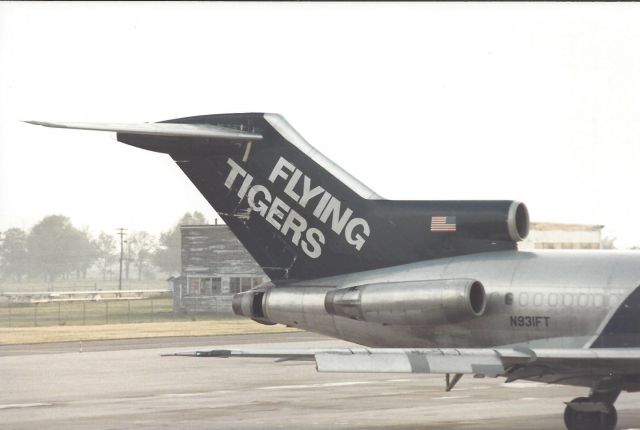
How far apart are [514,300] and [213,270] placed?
6268cm

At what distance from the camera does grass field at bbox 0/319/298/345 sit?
53250mm

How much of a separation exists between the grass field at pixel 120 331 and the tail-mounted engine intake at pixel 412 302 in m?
31.0

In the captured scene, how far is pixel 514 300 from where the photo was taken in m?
20.9

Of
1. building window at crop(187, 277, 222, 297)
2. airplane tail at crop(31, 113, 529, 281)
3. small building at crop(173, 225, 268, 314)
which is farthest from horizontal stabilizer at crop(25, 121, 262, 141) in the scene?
building window at crop(187, 277, 222, 297)

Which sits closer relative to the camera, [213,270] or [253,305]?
[253,305]

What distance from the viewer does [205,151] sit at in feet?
76.8

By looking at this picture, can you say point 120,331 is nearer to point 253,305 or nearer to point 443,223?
point 253,305

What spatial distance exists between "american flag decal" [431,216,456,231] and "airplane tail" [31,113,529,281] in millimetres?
19

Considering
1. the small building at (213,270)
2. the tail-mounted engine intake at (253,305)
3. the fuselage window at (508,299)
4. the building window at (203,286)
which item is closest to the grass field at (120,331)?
the small building at (213,270)

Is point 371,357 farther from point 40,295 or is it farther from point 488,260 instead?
point 40,295

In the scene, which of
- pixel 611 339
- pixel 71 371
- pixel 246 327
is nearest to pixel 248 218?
pixel 611 339

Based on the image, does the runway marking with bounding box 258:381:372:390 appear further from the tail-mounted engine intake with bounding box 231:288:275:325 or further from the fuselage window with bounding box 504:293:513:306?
the fuselage window with bounding box 504:293:513:306

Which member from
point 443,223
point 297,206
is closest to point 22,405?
point 297,206

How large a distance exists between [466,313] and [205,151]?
6.31 m
